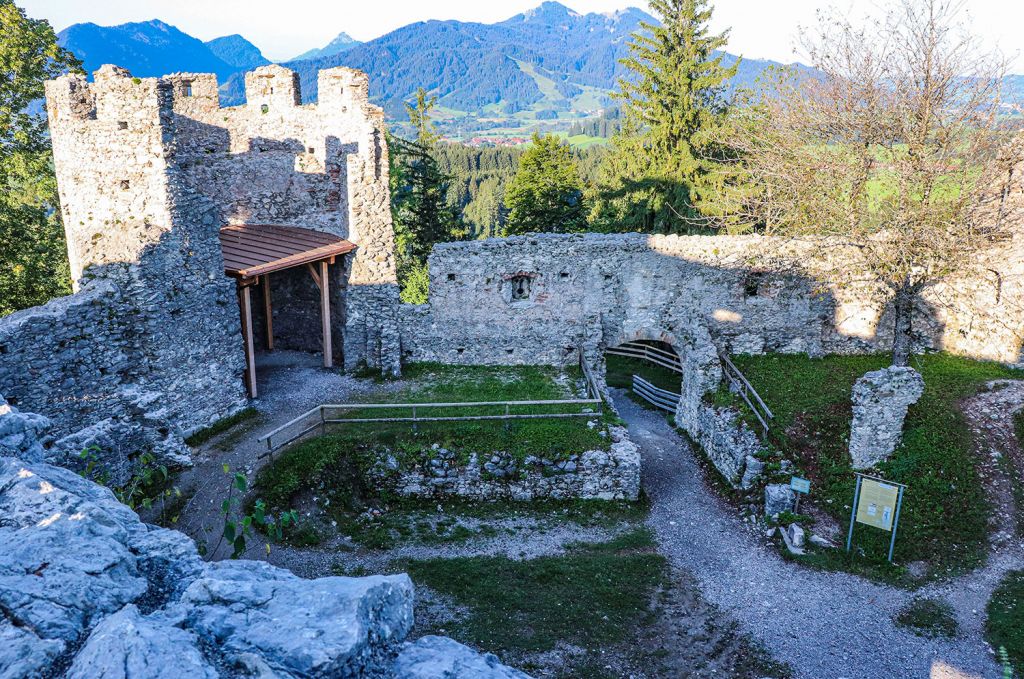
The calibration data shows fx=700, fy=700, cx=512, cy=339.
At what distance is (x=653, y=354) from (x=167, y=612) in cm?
1961

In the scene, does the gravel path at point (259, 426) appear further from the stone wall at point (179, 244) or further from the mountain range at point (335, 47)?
the mountain range at point (335, 47)

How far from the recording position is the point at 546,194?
102ft

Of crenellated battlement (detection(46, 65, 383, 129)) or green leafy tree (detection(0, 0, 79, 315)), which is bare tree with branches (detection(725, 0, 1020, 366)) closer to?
crenellated battlement (detection(46, 65, 383, 129))

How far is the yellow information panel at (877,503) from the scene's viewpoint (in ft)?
36.4

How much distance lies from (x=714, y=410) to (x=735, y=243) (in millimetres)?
4218

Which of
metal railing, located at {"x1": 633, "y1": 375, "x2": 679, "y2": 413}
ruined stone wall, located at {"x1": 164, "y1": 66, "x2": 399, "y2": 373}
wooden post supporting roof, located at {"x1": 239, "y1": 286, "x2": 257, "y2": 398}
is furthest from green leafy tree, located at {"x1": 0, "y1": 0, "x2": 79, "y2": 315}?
metal railing, located at {"x1": 633, "y1": 375, "x2": 679, "y2": 413}

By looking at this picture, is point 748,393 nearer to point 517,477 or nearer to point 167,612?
point 517,477

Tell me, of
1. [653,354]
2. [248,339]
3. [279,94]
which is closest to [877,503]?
[653,354]

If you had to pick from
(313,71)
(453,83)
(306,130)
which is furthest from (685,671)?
(453,83)

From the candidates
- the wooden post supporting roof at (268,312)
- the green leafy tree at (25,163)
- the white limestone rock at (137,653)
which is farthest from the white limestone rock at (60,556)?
the green leafy tree at (25,163)

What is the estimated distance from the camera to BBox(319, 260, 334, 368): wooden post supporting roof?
16375 millimetres

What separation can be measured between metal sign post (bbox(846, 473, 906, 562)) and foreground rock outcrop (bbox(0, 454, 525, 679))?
9.02 meters

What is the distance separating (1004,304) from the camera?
16438 mm

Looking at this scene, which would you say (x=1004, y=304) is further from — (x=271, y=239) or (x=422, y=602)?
(x=271, y=239)
